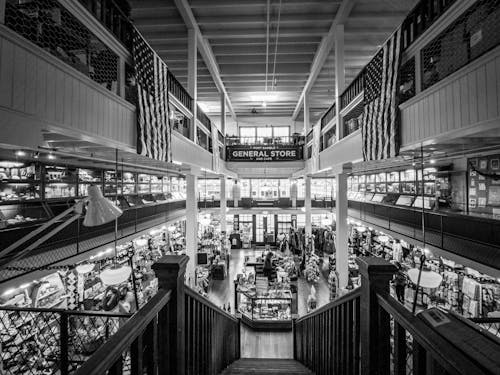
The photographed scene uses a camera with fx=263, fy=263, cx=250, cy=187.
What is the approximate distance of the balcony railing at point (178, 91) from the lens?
592 centimetres

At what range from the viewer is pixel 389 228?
26.2ft

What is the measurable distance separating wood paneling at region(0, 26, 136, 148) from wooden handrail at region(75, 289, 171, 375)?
218 centimetres

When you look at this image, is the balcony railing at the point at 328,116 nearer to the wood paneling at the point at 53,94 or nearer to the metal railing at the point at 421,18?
the metal railing at the point at 421,18

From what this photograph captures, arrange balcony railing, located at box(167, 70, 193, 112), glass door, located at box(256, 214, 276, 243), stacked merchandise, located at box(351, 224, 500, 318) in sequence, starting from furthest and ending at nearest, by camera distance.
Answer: glass door, located at box(256, 214, 276, 243)
stacked merchandise, located at box(351, 224, 500, 318)
balcony railing, located at box(167, 70, 193, 112)

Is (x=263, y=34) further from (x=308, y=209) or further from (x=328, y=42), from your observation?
(x=308, y=209)

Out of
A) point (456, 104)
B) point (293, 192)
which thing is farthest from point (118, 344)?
point (293, 192)

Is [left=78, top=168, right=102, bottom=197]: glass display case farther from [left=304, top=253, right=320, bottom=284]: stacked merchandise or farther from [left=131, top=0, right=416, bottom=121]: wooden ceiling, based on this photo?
[left=304, top=253, right=320, bottom=284]: stacked merchandise

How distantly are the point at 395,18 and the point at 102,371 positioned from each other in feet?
35.0

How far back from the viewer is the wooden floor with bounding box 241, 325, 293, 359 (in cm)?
664

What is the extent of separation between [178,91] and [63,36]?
3.04 m

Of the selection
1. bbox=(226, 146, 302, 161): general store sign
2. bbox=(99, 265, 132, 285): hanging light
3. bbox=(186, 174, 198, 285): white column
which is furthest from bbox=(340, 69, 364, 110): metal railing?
bbox=(99, 265, 132, 285): hanging light

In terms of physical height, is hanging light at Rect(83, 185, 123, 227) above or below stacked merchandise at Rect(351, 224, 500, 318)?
above

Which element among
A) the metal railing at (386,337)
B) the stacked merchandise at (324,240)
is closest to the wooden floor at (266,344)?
the metal railing at (386,337)

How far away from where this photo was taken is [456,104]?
2990mm
